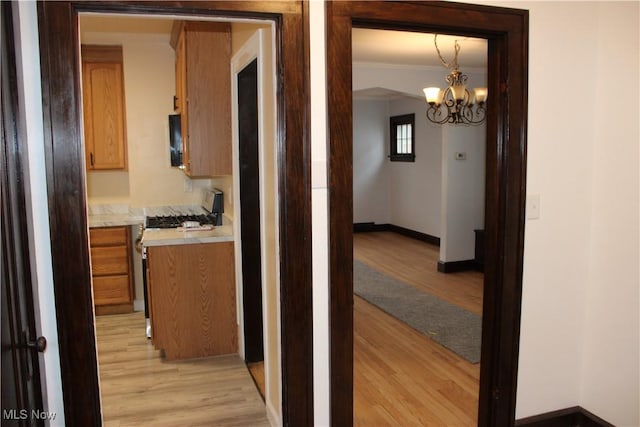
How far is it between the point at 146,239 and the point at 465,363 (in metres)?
2.41

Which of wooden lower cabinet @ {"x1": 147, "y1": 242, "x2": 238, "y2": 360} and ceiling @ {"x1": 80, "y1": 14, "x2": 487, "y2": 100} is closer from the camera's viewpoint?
wooden lower cabinet @ {"x1": 147, "y1": 242, "x2": 238, "y2": 360}

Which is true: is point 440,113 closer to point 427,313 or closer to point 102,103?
point 427,313

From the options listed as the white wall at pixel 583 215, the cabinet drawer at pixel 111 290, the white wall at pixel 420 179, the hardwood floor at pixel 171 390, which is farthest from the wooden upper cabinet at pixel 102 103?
the white wall at pixel 420 179

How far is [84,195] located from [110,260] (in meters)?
3.20

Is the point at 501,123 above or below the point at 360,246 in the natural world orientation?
above

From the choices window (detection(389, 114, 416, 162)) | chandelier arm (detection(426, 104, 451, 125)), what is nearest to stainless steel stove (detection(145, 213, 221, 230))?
chandelier arm (detection(426, 104, 451, 125))

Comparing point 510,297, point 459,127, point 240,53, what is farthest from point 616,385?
point 459,127

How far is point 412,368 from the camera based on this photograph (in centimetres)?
365

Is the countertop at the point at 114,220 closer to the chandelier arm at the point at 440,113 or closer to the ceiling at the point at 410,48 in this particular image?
the ceiling at the point at 410,48

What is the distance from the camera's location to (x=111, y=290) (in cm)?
493

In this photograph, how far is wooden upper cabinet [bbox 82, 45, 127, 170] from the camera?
4.96 meters

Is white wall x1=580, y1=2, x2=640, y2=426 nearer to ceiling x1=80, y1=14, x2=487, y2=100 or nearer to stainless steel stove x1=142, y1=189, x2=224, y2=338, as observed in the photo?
ceiling x1=80, y1=14, x2=487, y2=100

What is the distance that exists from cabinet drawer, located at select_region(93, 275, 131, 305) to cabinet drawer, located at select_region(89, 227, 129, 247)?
0.33m

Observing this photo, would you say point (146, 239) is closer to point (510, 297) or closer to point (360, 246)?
point (510, 297)
